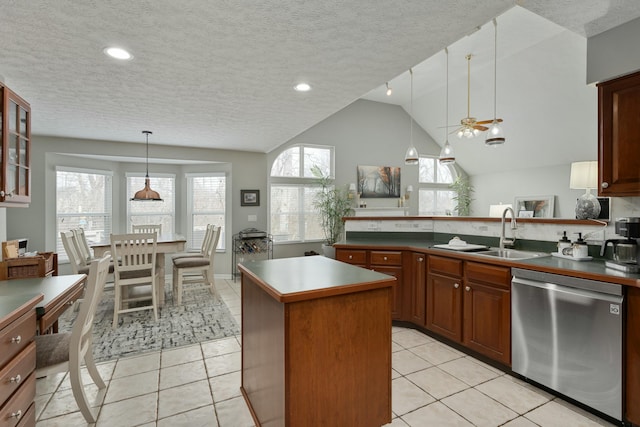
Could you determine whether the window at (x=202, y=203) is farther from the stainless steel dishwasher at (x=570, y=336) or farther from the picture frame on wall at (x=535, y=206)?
the picture frame on wall at (x=535, y=206)

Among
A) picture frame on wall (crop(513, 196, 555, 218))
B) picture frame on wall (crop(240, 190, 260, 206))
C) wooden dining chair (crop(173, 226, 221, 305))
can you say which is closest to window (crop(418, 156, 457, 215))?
picture frame on wall (crop(513, 196, 555, 218))

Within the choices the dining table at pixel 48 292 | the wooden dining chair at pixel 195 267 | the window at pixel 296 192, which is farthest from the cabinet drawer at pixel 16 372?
the window at pixel 296 192

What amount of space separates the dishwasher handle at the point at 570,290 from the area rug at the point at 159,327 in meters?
2.71

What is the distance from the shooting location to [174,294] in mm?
4477

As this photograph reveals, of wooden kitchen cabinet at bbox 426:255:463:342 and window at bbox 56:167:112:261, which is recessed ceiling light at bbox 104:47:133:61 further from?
window at bbox 56:167:112:261

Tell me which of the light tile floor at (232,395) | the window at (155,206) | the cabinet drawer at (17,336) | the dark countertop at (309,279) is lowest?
the light tile floor at (232,395)

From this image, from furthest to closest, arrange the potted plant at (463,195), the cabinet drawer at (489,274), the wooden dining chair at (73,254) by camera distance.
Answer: the potted plant at (463,195), the wooden dining chair at (73,254), the cabinet drawer at (489,274)

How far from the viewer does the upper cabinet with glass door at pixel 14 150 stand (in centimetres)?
213

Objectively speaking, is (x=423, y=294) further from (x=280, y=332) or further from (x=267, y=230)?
(x=267, y=230)

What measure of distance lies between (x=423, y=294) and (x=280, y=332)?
208 centimetres

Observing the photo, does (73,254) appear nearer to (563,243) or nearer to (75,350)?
(75,350)

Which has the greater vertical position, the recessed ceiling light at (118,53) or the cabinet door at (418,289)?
the recessed ceiling light at (118,53)

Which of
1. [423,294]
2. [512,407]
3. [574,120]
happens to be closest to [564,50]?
[574,120]

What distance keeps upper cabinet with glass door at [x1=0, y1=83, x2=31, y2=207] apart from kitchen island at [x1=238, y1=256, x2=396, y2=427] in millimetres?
1934
